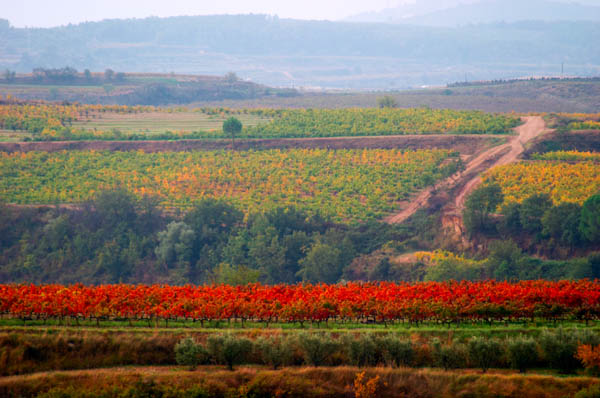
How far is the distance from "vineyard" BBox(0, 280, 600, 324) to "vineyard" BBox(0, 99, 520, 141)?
46.3 meters

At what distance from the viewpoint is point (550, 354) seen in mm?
23750

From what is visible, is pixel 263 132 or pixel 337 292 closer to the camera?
pixel 337 292

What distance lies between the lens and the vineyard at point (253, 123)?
75062 millimetres

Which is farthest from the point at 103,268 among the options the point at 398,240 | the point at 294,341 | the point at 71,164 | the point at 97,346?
the point at 294,341

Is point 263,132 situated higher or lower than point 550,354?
higher

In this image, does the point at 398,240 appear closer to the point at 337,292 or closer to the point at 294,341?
the point at 337,292

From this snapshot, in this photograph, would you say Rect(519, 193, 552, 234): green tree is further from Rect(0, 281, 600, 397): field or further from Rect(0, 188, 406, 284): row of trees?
Rect(0, 281, 600, 397): field

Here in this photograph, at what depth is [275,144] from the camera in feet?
246

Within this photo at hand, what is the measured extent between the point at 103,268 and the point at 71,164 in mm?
18466

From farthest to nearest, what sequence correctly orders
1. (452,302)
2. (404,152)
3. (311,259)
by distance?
1. (404,152)
2. (311,259)
3. (452,302)

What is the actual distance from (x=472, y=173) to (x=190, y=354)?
4397 cm

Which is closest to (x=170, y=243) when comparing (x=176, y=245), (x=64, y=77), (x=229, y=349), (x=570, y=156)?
(x=176, y=245)

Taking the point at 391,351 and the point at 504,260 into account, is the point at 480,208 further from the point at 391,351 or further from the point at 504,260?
the point at 391,351

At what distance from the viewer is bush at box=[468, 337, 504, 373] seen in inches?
941
